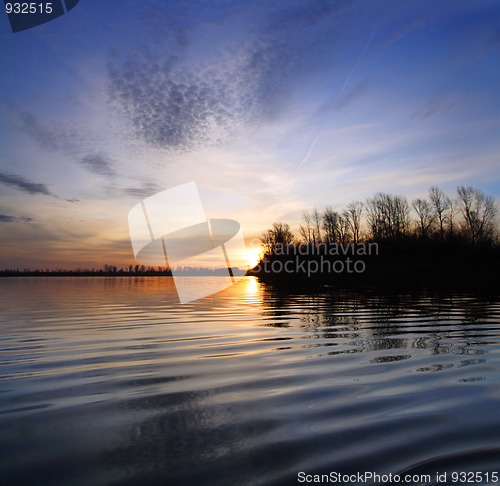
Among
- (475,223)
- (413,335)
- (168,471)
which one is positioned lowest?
(413,335)

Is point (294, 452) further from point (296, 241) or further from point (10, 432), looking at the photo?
A: point (296, 241)

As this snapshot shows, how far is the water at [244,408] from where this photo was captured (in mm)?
2365

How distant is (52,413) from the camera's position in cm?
341

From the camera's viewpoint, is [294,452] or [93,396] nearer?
[294,452]

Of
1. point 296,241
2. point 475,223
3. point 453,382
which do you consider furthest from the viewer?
point 296,241

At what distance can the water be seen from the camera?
7.76 ft

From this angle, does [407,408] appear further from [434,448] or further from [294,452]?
[294,452]

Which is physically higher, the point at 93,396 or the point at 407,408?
the point at 93,396

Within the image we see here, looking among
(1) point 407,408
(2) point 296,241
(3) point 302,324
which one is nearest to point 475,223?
(2) point 296,241

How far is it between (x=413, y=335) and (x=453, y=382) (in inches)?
138

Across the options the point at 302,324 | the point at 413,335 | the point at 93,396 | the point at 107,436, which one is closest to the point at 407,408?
the point at 107,436

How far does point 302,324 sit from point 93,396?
259 inches

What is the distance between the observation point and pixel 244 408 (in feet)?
11.4

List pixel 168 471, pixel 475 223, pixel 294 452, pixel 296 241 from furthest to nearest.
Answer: pixel 296 241 < pixel 475 223 < pixel 294 452 < pixel 168 471
